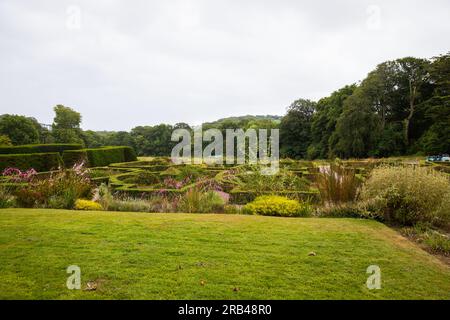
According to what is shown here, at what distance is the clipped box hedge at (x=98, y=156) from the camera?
22.2 metres

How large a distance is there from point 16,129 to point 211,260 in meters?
48.8

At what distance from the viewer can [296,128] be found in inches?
1966

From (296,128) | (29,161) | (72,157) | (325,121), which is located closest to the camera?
(29,161)

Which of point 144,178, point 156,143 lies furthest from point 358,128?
point 156,143

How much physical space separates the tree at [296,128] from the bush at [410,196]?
42758mm

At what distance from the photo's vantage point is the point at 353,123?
35031mm

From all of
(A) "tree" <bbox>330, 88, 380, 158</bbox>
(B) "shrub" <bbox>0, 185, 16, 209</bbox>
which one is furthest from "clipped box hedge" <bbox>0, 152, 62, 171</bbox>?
(A) "tree" <bbox>330, 88, 380, 158</bbox>

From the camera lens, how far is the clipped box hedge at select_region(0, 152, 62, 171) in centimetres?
1648

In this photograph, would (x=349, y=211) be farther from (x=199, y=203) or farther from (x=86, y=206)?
(x=86, y=206)

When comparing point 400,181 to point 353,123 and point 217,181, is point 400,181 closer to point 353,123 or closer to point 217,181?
point 217,181

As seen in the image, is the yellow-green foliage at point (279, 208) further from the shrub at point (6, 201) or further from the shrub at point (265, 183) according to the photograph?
the shrub at point (6, 201)
